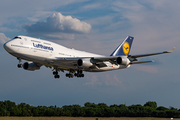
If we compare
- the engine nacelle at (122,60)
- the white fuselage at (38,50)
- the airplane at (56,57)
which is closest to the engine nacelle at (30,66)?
the airplane at (56,57)

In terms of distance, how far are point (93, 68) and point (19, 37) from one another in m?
15.6

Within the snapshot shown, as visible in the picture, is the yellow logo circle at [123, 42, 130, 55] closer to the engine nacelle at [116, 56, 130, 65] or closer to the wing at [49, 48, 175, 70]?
the wing at [49, 48, 175, 70]

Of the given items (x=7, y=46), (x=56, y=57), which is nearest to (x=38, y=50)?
(x=56, y=57)

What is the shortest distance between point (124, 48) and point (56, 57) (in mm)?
22686

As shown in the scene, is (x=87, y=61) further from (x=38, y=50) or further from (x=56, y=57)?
(x=38, y=50)

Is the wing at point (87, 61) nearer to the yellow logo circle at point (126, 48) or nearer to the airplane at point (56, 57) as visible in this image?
the airplane at point (56, 57)

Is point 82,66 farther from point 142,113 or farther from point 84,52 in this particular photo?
point 142,113

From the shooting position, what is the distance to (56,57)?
42688 millimetres

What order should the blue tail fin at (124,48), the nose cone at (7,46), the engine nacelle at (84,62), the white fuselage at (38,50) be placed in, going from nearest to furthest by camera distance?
1. the nose cone at (7,46)
2. the white fuselage at (38,50)
3. the engine nacelle at (84,62)
4. the blue tail fin at (124,48)

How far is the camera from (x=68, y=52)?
45.8m

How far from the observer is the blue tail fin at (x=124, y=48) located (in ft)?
191

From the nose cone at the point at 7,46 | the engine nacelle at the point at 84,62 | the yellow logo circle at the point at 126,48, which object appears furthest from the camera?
the yellow logo circle at the point at 126,48

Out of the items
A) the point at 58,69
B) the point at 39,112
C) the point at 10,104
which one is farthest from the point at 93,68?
the point at 10,104

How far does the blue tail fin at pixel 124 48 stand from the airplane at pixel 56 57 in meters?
6.92
